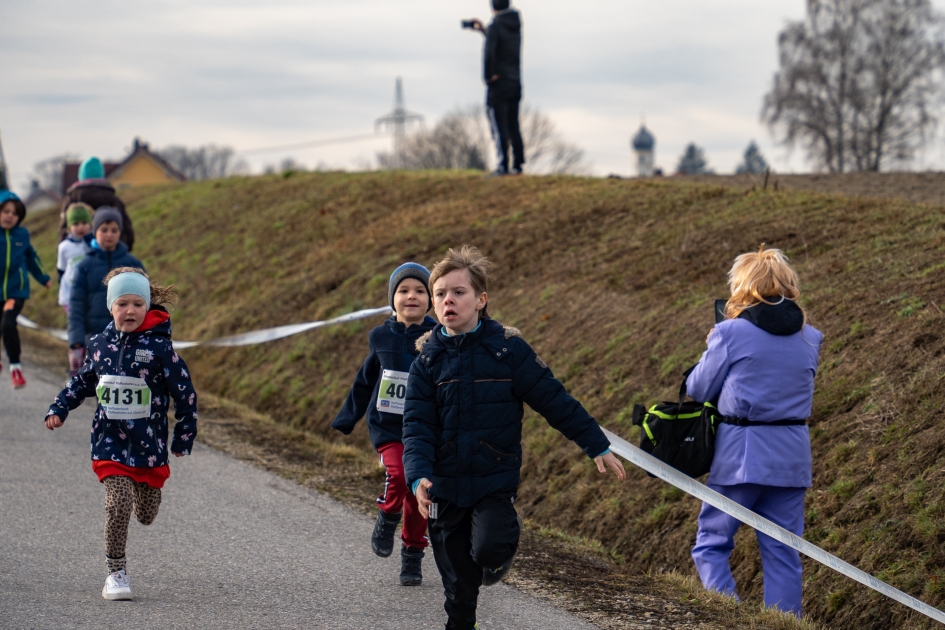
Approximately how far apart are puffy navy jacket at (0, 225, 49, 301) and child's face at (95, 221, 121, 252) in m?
1.55

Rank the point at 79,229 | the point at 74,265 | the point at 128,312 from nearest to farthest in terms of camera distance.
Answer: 1. the point at 128,312
2. the point at 74,265
3. the point at 79,229

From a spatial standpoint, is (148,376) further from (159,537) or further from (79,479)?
(79,479)

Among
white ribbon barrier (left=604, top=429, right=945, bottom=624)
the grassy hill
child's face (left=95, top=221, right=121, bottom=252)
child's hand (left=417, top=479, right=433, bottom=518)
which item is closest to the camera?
child's hand (left=417, top=479, right=433, bottom=518)

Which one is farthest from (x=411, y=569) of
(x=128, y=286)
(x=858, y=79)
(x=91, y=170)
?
(x=858, y=79)

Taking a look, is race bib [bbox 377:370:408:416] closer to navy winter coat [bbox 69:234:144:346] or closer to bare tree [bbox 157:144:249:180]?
navy winter coat [bbox 69:234:144:346]

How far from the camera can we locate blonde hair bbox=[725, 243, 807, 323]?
528 centimetres

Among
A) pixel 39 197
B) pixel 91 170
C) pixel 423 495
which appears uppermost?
pixel 39 197

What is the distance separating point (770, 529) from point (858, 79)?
47.9 m

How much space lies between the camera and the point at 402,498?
5.66 metres

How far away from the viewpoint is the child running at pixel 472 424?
4.26 metres

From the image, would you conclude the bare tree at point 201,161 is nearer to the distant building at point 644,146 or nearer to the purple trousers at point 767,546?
the distant building at point 644,146

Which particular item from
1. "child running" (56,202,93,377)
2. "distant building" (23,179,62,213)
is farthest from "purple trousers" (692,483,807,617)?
"distant building" (23,179,62,213)

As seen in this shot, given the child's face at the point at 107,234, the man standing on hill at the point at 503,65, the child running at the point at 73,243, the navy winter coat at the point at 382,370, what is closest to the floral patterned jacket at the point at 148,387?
the navy winter coat at the point at 382,370

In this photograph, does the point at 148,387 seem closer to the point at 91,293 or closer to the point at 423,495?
the point at 423,495
